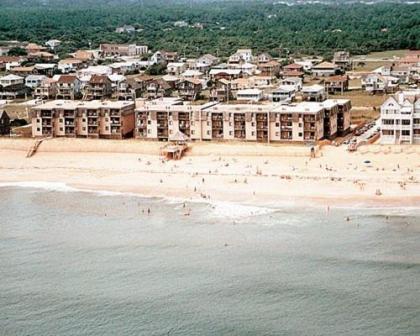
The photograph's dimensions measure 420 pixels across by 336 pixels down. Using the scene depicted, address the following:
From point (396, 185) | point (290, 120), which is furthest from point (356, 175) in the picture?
point (290, 120)

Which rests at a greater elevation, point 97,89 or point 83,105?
point 83,105

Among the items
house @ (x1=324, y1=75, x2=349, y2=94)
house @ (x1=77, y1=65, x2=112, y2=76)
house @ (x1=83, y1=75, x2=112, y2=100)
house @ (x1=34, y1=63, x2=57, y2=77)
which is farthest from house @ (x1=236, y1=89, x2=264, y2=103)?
house @ (x1=34, y1=63, x2=57, y2=77)

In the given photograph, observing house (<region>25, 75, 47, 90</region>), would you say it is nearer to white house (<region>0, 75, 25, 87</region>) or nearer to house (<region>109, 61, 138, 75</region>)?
white house (<region>0, 75, 25, 87</region>)

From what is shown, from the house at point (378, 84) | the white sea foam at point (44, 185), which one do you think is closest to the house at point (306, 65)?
the house at point (378, 84)

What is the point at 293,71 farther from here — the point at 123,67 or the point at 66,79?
the point at 66,79

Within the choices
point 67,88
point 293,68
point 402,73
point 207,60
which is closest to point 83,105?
point 67,88

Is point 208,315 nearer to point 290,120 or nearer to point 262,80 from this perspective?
point 290,120

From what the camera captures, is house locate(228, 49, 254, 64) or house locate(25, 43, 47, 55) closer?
house locate(228, 49, 254, 64)
